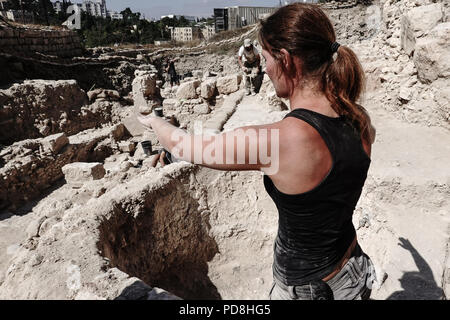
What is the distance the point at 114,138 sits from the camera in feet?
33.2

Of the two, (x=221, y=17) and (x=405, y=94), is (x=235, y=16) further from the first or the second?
(x=405, y=94)

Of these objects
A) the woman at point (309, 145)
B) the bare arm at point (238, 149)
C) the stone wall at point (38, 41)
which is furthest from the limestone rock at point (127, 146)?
the bare arm at point (238, 149)

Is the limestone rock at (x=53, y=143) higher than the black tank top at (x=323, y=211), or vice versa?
the black tank top at (x=323, y=211)

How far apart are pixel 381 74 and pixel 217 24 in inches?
927

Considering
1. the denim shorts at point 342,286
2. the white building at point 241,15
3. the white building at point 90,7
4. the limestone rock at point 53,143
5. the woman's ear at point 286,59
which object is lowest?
the limestone rock at point 53,143

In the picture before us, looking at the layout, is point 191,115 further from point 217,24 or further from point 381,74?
point 217,24

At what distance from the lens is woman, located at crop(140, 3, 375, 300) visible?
1.10 metres

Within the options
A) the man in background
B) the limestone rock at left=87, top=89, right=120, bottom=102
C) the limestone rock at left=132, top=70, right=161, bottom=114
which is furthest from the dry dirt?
the limestone rock at left=87, top=89, right=120, bottom=102

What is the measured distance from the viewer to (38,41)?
47.5 feet

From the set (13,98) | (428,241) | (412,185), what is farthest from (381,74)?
(13,98)

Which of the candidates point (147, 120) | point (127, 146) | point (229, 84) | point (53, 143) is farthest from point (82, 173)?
point (147, 120)

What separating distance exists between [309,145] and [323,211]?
0.31 m

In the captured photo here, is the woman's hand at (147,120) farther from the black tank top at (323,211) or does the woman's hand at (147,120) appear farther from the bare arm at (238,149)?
the black tank top at (323,211)

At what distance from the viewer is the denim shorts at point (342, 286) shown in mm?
1368
